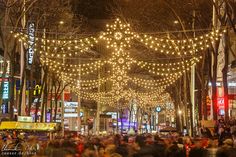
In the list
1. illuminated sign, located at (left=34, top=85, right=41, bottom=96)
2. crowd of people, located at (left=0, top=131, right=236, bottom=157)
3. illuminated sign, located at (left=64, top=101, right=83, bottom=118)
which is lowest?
crowd of people, located at (left=0, top=131, right=236, bottom=157)

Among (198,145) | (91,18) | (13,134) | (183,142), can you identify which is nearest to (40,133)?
(13,134)

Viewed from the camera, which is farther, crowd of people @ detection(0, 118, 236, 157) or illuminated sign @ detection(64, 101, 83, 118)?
illuminated sign @ detection(64, 101, 83, 118)

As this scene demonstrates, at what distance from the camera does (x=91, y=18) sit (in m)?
88.1

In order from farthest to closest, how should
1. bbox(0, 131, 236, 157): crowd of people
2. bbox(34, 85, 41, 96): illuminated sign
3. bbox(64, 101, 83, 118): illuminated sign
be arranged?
bbox(64, 101, 83, 118): illuminated sign
bbox(34, 85, 41, 96): illuminated sign
bbox(0, 131, 236, 157): crowd of people

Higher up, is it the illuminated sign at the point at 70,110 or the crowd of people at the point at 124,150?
the illuminated sign at the point at 70,110

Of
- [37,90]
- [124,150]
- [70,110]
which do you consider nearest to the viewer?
[124,150]

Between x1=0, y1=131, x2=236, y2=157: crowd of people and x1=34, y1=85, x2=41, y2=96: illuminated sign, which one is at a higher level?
x1=34, y1=85, x2=41, y2=96: illuminated sign

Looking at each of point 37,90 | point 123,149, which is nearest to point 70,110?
point 37,90

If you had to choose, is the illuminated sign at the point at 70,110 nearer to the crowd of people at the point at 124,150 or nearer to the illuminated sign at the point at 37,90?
the illuminated sign at the point at 37,90

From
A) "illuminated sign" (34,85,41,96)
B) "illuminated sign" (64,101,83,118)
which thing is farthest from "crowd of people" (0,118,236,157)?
"illuminated sign" (64,101,83,118)

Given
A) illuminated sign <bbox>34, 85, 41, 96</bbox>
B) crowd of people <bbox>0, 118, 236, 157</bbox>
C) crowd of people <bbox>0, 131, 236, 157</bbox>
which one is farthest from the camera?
illuminated sign <bbox>34, 85, 41, 96</bbox>

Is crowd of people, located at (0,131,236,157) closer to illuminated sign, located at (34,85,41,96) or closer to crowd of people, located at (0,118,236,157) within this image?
crowd of people, located at (0,118,236,157)

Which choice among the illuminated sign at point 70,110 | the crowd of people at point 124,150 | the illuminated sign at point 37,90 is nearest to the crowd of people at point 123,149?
the crowd of people at point 124,150

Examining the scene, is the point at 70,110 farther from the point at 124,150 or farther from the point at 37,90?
the point at 124,150
